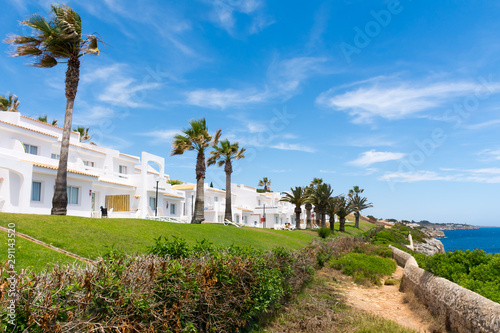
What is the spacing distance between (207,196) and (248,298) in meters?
45.0

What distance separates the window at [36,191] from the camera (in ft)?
75.8

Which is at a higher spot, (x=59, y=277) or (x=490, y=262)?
(x=59, y=277)

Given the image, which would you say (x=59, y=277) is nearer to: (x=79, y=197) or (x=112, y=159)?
(x=79, y=197)

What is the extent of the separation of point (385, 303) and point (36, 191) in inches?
901

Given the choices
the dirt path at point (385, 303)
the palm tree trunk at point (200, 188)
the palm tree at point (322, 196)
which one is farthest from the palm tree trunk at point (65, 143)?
the palm tree at point (322, 196)

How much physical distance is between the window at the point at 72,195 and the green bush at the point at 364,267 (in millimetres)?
19576

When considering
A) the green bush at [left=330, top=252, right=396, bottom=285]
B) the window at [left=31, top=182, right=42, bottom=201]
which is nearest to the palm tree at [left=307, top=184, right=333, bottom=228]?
the green bush at [left=330, top=252, right=396, bottom=285]

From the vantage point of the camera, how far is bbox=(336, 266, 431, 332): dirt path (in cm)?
1074

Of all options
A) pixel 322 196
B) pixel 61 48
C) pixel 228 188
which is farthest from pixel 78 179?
pixel 322 196

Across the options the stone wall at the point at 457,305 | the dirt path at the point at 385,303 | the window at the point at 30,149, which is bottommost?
the dirt path at the point at 385,303

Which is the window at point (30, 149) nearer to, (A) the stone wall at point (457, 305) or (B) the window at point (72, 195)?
(B) the window at point (72, 195)

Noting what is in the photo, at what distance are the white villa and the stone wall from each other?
73.2 ft

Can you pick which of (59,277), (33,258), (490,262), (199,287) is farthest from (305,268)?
(59,277)

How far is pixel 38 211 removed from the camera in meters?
22.8
